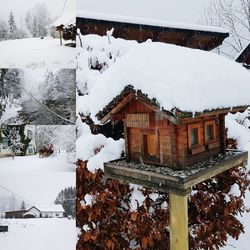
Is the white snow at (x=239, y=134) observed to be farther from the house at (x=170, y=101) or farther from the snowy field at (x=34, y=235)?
the snowy field at (x=34, y=235)

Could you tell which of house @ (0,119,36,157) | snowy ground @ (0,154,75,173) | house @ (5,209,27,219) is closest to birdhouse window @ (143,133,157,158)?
snowy ground @ (0,154,75,173)

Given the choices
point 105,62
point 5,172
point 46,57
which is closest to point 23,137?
point 5,172

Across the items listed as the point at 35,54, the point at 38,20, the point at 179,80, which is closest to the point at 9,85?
the point at 35,54

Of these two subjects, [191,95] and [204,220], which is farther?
[204,220]

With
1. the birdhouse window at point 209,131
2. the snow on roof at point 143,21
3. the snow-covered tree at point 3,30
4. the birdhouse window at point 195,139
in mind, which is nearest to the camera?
the birdhouse window at point 195,139

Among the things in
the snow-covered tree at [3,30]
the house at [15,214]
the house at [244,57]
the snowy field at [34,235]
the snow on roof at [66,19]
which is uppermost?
the snow on roof at [66,19]

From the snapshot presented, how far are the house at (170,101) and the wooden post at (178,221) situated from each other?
0.44 feet

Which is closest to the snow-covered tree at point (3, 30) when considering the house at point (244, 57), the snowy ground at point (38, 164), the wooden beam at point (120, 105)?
the snowy ground at point (38, 164)

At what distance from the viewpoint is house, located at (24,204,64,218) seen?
1.45 m

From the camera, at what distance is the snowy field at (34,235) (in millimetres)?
1447

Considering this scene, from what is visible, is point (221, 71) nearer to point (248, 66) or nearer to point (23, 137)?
point (248, 66)

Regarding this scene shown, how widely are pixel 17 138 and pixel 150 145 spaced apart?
2.02ft

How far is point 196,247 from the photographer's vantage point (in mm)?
1542

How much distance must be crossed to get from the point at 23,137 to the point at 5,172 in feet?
0.54
